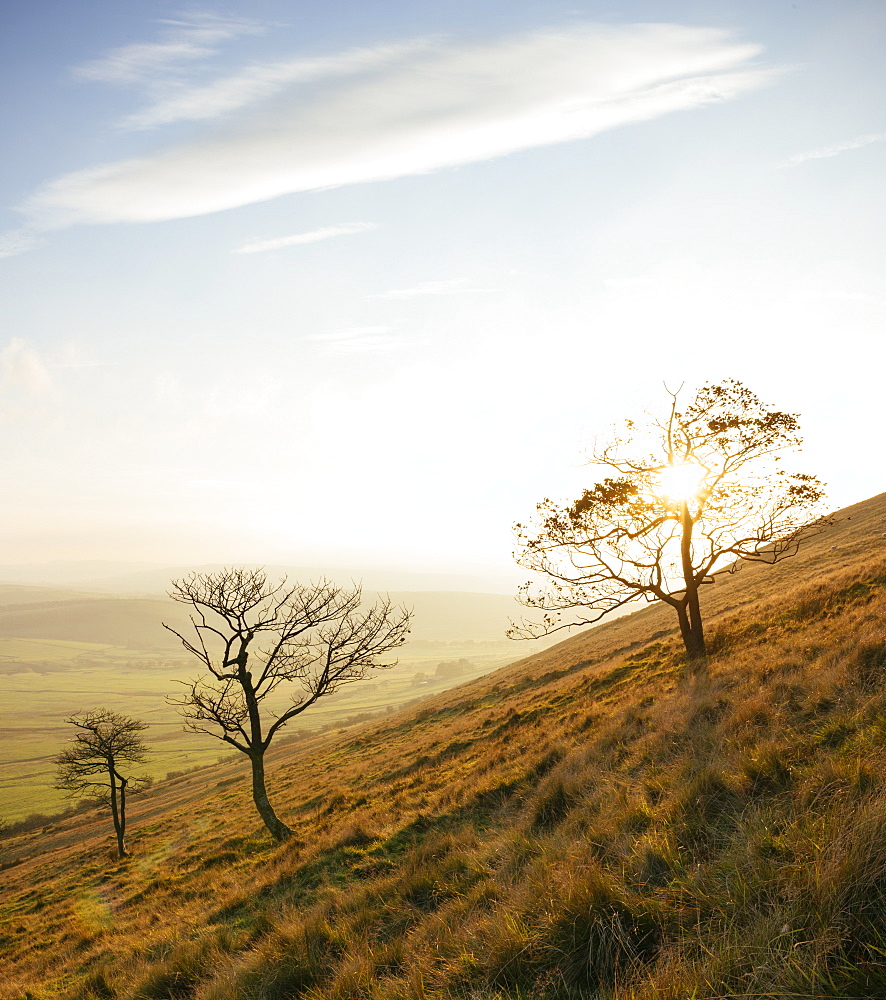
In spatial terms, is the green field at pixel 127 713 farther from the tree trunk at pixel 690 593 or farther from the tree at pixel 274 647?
the tree trunk at pixel 690 593

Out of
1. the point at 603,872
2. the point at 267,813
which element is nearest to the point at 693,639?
the point at 603,872

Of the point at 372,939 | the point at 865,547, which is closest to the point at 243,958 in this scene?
the point at 372,939

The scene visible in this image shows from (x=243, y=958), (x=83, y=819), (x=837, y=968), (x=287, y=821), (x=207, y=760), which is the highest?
(x=837, y=968)

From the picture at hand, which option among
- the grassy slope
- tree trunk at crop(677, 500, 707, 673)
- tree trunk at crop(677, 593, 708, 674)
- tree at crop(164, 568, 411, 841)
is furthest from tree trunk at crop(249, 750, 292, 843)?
tree trunk at crop(677, 500, 707, 673)

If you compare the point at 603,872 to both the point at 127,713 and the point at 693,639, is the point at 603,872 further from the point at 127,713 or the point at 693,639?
the point at 127,713

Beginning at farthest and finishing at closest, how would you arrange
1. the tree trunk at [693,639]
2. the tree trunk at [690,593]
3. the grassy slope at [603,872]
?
1. the tree trunk at [690,593]
2. the tree trunk at [693,639]
3. the grassy slope at [603,872]

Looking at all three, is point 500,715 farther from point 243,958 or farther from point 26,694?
point 26,694

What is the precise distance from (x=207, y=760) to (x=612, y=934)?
107m

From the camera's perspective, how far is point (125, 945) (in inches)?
376

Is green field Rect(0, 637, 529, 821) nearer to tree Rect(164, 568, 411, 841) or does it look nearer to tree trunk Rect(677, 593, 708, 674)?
tree Rect(164, 568, 411, 841)

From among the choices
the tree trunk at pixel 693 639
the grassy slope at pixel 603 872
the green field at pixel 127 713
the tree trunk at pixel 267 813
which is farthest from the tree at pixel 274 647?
the green field at pixel 127 713

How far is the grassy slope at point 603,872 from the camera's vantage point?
3.32 m

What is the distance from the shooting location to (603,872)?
15.2 ft

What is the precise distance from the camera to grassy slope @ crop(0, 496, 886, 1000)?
3324mm
